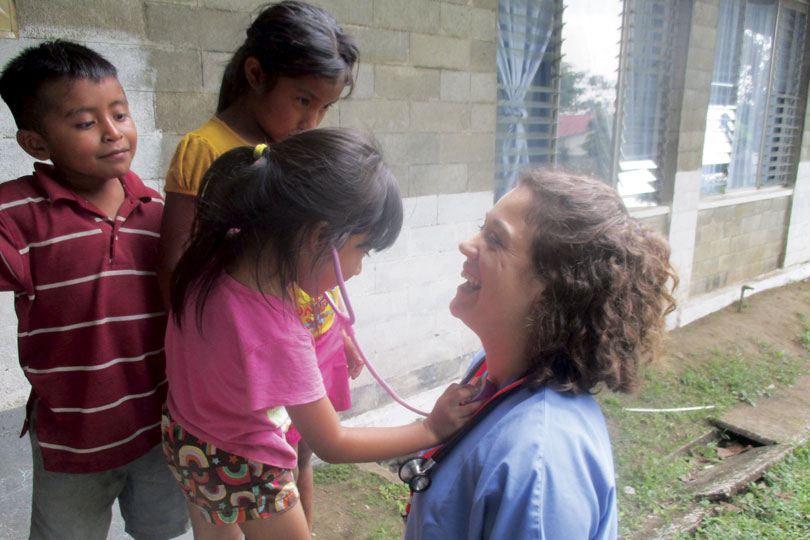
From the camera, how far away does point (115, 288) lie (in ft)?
4.63

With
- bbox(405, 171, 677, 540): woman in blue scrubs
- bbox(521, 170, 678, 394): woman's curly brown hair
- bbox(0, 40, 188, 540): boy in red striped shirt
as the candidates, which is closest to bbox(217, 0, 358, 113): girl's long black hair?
bbox(0, 40, 188, 540): boy in red striped shirt

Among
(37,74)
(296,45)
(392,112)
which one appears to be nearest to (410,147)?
(392,112)

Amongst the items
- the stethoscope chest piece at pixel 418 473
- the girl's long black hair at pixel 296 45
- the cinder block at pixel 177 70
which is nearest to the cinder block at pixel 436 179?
the cinder block at pixel 177 70

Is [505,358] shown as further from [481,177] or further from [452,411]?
[481,177]

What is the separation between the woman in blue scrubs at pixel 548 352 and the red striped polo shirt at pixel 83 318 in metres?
0.79

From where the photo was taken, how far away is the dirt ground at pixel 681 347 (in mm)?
2791

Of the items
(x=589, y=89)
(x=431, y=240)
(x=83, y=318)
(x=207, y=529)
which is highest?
(x=589, y=89)

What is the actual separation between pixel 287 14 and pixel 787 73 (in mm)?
8189

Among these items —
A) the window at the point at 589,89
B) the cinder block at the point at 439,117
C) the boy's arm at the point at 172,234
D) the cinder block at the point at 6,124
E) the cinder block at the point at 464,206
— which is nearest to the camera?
the boy's arm at the point at 172,234

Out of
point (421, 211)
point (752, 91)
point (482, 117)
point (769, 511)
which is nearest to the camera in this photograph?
point (769, 511)

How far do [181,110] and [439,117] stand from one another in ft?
5.26

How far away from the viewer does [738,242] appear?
6.79 m

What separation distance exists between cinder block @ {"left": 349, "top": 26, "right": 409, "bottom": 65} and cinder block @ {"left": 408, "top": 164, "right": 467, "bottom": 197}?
2.10 ft

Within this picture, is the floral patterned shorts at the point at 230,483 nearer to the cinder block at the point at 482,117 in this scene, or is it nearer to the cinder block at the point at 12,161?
the cinder block at the point at 12,161
